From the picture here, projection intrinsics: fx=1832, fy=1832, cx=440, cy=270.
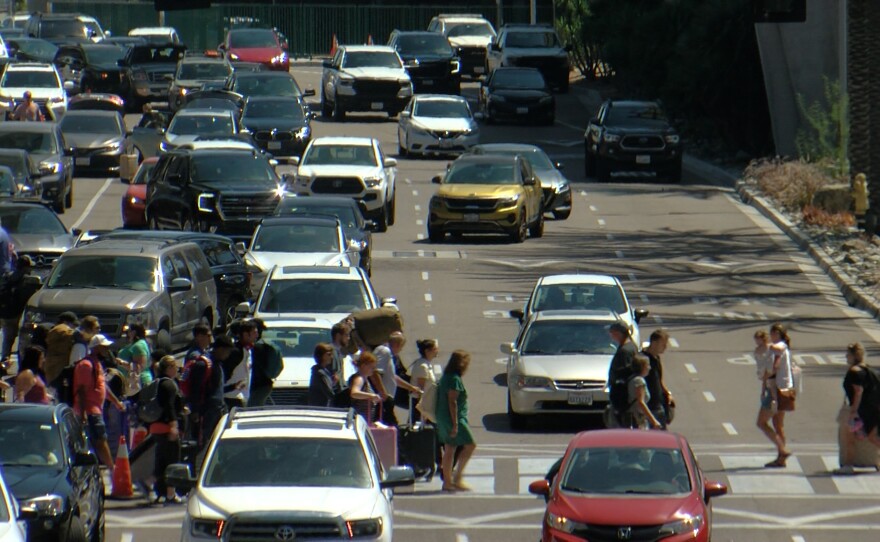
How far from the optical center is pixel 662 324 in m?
28.8

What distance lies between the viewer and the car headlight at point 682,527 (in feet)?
45.4

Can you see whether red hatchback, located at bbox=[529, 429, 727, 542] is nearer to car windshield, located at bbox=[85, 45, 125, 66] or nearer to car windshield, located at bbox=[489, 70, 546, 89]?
car windshield, located at bbox=[489, 70, 546, 89]

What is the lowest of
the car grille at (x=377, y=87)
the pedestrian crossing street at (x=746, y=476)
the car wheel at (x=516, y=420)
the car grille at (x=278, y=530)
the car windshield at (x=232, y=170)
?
the car wheel at (x=516, y=420)

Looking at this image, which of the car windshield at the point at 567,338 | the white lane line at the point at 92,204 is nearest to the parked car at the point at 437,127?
the white lane line at the point at 92,204

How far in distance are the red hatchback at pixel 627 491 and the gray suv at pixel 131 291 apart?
9.97m

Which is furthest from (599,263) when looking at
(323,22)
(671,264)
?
(323,22)

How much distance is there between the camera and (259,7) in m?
79.6

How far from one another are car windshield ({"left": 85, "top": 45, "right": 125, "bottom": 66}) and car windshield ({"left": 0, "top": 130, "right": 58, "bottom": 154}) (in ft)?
59.1

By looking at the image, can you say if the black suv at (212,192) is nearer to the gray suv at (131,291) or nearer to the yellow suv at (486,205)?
the yellow suv at (486,205)

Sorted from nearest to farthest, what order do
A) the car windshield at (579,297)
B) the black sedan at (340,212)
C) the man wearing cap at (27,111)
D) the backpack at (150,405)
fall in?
the backpack at (150,405), the car windshield at (579,297), the black sedan at (340,212), the man wearing cap at (27,111)

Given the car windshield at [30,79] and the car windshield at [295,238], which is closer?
the car windshield at [295,238]

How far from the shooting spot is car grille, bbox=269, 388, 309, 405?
20.5 m

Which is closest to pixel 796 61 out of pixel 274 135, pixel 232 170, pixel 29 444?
pixel 274 135

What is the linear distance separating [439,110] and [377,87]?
6.56 m
